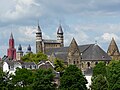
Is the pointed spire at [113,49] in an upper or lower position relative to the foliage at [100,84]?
upper

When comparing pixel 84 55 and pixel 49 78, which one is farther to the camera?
pixel 84 55

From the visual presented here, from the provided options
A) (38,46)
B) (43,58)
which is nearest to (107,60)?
(43,58)

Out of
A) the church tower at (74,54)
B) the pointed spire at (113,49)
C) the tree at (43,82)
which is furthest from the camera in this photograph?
the pointed spire at (113,49)

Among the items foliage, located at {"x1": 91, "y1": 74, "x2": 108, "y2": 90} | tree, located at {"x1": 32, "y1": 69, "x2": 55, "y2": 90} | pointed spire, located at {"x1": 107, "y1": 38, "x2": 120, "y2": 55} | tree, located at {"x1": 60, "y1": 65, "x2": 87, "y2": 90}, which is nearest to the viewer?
tree, located at {"x1": 32, "y1": 69, "x2": 55, "y2": 90}

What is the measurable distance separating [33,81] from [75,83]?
7.60 m

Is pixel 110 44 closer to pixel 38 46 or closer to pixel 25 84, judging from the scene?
pixel 38 46

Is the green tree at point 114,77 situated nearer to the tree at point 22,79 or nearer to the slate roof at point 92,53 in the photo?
the tree at point 22,79

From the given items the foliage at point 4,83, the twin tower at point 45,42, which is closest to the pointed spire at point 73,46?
the twin tower at point 45,42

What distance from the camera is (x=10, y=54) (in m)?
198

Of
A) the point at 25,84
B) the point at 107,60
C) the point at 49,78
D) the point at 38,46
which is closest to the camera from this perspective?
the point at 49,78

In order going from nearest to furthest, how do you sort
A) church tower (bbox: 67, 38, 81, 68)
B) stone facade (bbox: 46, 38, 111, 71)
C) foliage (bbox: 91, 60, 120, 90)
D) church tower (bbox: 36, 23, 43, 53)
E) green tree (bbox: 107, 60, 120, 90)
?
1. green tree (bbox: 107, 60, 120, 90)
2. foliage (bbox: 91, 60, 120, 90)
3. stone facade (bbox: 46, 38, 111, 71)
4. church tower (bbox: 67, 38, 81, 68)
5. church tower (bbox: 36, 23, 43, 53)

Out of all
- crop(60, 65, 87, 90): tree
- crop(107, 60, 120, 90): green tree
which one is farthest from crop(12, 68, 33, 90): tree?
crop(107, 60, 120, 90): green tree

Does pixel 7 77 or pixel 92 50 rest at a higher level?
pixel 92 50

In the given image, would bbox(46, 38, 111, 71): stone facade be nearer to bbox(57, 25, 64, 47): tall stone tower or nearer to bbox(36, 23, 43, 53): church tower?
bbox(36, 23, 43, 53): church tower
